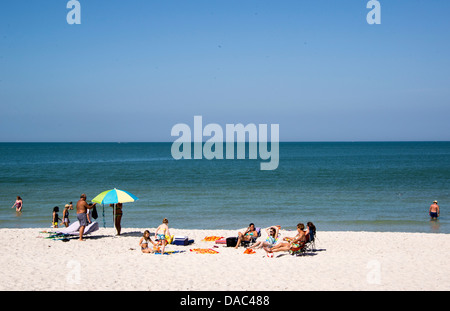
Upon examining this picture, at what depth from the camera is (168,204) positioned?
93.4 feet

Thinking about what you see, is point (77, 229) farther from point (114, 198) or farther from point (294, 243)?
point (294, 243)

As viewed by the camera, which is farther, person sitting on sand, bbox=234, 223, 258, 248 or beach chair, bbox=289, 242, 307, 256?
person sitting on sand, bbox=234, 223, 258, 248

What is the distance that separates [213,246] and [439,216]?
14.9m

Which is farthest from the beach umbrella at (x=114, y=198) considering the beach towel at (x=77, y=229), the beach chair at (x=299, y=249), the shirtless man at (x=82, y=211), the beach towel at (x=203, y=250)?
the beach chair at (x=299, y=249)

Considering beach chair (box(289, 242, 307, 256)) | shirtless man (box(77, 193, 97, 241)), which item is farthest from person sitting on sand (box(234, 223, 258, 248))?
shirtless man (box(77, 193, 97, 241))

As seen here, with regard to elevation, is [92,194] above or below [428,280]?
above

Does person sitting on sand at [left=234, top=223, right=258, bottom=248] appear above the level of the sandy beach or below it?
above

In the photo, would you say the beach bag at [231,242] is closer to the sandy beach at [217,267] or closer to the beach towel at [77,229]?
the sandy beach at [217,267]

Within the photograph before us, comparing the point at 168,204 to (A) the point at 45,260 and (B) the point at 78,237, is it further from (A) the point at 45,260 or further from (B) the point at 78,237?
(A) the point at 45,260

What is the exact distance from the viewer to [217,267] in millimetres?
11133

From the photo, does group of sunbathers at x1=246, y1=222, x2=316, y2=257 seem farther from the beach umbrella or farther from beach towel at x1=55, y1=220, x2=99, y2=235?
beach towel at x1=55, y1=220, x2=99, y2=235

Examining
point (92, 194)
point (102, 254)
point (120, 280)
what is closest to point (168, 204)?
point (92, 194)

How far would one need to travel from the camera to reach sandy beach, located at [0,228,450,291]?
30.9 ft

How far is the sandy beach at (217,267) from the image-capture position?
9422 mm
